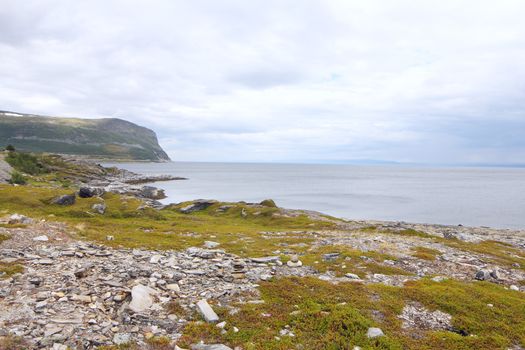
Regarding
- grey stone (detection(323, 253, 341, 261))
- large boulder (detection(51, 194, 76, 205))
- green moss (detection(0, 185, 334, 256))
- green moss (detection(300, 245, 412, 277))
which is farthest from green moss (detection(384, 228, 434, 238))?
large boulder (detection(51, 194, 76, 205))

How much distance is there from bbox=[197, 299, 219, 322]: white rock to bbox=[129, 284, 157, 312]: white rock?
7.17 feet

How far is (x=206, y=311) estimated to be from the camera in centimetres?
1390

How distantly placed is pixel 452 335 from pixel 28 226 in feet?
95.5

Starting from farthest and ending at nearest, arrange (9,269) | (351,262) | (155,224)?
(155,224) → (351,262) → (9,269)

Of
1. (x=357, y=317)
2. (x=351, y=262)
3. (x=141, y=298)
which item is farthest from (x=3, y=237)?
(x=351, y=262)

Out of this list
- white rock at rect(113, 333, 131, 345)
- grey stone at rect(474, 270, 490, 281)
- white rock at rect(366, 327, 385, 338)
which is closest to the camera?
white rock at rect(113, 333, 131, 345)

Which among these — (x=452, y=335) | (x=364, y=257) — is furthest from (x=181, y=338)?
(x=364, y=257)

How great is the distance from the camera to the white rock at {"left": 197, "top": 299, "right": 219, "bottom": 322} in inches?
534

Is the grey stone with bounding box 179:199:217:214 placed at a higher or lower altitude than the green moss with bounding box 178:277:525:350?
lower

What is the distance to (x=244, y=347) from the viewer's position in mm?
12031

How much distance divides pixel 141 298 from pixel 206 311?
2.92 metres

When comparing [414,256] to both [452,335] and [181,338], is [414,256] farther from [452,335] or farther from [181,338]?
[181,338]

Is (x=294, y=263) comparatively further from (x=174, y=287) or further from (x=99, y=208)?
(x=99, y=208)

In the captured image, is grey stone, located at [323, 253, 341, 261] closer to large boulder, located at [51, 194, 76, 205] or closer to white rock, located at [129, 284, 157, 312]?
white rock, located at [129, 284, 157, 312]
